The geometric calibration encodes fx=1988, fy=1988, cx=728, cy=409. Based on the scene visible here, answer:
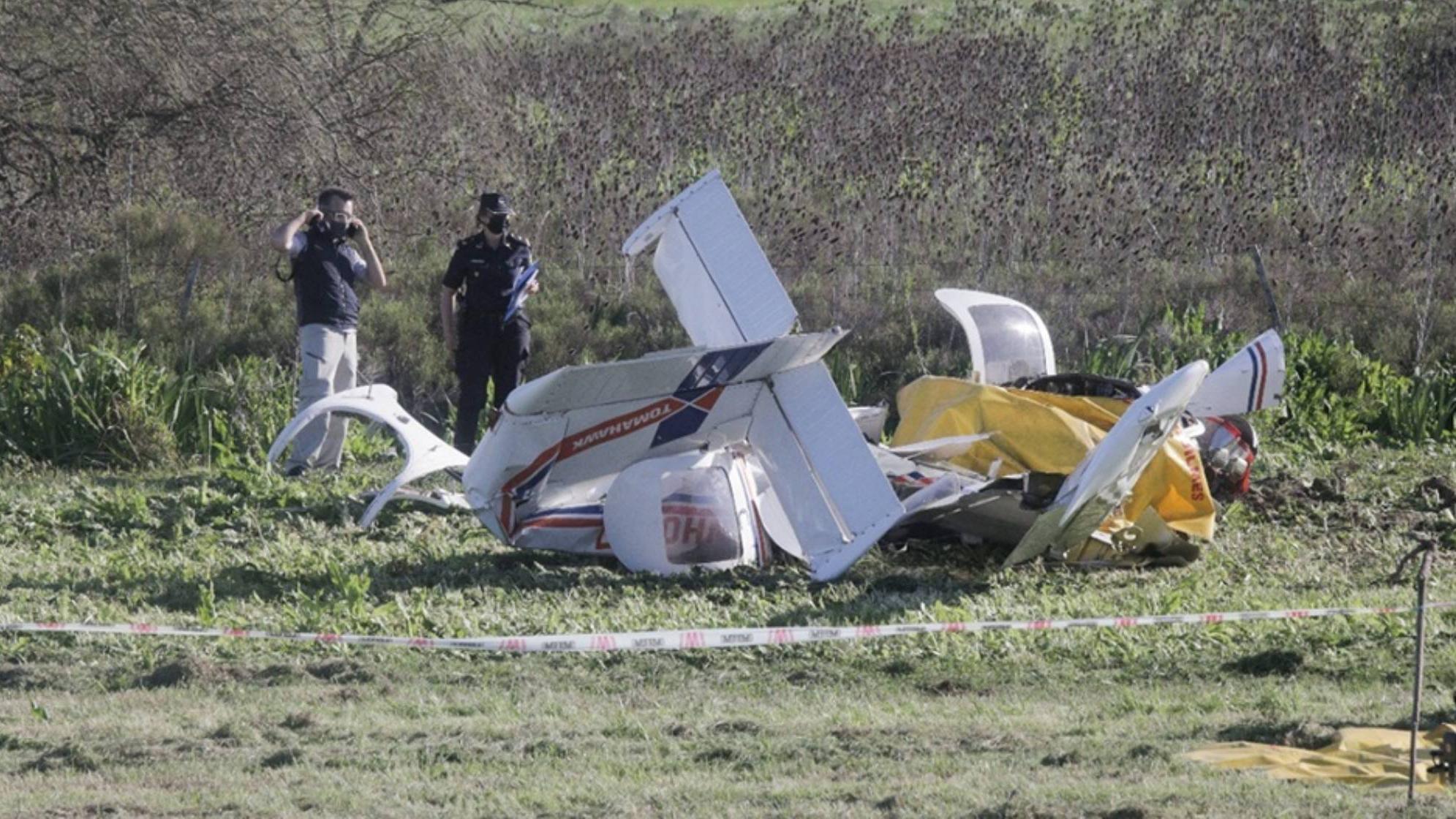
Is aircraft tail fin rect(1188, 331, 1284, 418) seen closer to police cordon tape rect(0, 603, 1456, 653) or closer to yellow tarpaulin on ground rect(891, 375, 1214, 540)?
yellow tarpaulin on ground rect(891, 375, 1214, 540)

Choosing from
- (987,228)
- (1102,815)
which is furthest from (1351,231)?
(1102,815)

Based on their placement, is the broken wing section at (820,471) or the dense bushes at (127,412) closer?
the broken wing section at (820,471)

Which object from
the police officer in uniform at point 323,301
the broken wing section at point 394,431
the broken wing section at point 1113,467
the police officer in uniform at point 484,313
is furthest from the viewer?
the police officer in uniform at point 323,301

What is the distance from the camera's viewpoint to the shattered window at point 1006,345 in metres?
11.7

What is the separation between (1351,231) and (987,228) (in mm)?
3351

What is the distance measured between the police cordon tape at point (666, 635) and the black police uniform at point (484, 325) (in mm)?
4167

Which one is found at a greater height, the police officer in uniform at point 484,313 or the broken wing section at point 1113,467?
the police officer in uniform at point 484,313

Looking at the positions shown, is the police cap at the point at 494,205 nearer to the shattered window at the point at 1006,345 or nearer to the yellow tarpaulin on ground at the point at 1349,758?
the shattered window at the point at 1006,345

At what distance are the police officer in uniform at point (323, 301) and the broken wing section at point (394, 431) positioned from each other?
1.50m

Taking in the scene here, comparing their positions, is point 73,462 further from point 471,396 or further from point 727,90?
point 727,90

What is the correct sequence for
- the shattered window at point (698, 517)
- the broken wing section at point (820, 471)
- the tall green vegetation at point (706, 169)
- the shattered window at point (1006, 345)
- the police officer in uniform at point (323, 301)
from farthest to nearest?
1. the tall green vegetation at point (706, 169)
2. the police officer in uniform at point (323, 301)
3. the shattered window at point (1006, 345)
4. the shattered window at point (698, 517)
5. the broken wing section at point (820, 471)

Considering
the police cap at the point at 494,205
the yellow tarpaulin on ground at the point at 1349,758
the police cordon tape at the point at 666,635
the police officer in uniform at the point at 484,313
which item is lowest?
the yellow tarpaulin on ground at the point at 1349,758

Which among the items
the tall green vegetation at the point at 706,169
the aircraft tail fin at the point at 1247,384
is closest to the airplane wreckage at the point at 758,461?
the aircraft tail fin at the point at 1247,384

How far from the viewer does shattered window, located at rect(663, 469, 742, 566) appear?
9430 millimetres
